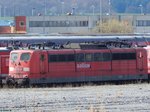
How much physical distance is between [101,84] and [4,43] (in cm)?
1404

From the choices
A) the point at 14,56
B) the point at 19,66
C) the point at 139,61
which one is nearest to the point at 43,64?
the point at 19,66

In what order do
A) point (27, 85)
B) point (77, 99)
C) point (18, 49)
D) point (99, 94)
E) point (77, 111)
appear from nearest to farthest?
point (77, 111), point (77, 99), point (99, 94), point (27, 85), point (18, 49)

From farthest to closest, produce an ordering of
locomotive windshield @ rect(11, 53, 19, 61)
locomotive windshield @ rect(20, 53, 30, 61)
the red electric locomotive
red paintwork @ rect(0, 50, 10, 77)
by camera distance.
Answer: red paintwork @ rect(0, 50, 10, 77) < locomotive windshield @ rect(11, 53, 19, 61) < locomotive windshield @ rect(20, 53, 30, 61) < the red electric locomotive

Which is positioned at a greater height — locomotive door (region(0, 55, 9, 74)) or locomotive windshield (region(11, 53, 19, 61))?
locomotive windshield (region(11, 53, 19, 61))

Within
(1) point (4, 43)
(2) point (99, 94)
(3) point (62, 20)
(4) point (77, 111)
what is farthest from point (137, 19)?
(4) point (77, 111)

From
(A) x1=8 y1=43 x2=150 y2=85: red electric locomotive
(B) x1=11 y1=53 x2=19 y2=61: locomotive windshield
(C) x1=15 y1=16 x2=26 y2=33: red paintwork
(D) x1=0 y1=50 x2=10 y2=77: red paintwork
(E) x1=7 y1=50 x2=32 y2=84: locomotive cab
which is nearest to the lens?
(E) x1=7 y1=50 x2=32 y2=84: locomotive cab

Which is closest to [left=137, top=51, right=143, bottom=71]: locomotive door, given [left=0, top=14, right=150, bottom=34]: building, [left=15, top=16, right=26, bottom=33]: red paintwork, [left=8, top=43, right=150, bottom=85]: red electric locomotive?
[left=8, top=43, right=150, bottom=85]: red electric locomotive

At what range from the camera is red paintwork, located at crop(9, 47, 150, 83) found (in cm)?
3881

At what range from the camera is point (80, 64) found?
40.0 m

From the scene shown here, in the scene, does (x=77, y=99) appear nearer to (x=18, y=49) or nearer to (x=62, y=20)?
(x=18, y=49)

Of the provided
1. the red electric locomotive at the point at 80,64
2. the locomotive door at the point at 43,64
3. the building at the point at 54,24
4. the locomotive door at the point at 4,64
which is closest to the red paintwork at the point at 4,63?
the locomotive door at the point at 4,64

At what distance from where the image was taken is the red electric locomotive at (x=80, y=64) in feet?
127

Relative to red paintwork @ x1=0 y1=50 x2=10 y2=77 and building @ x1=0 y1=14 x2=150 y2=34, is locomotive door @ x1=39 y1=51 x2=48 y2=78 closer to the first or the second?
red paintwork @ x1=0 y1=50 x2=10 y2=77

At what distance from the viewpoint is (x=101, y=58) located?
40.6 meters
